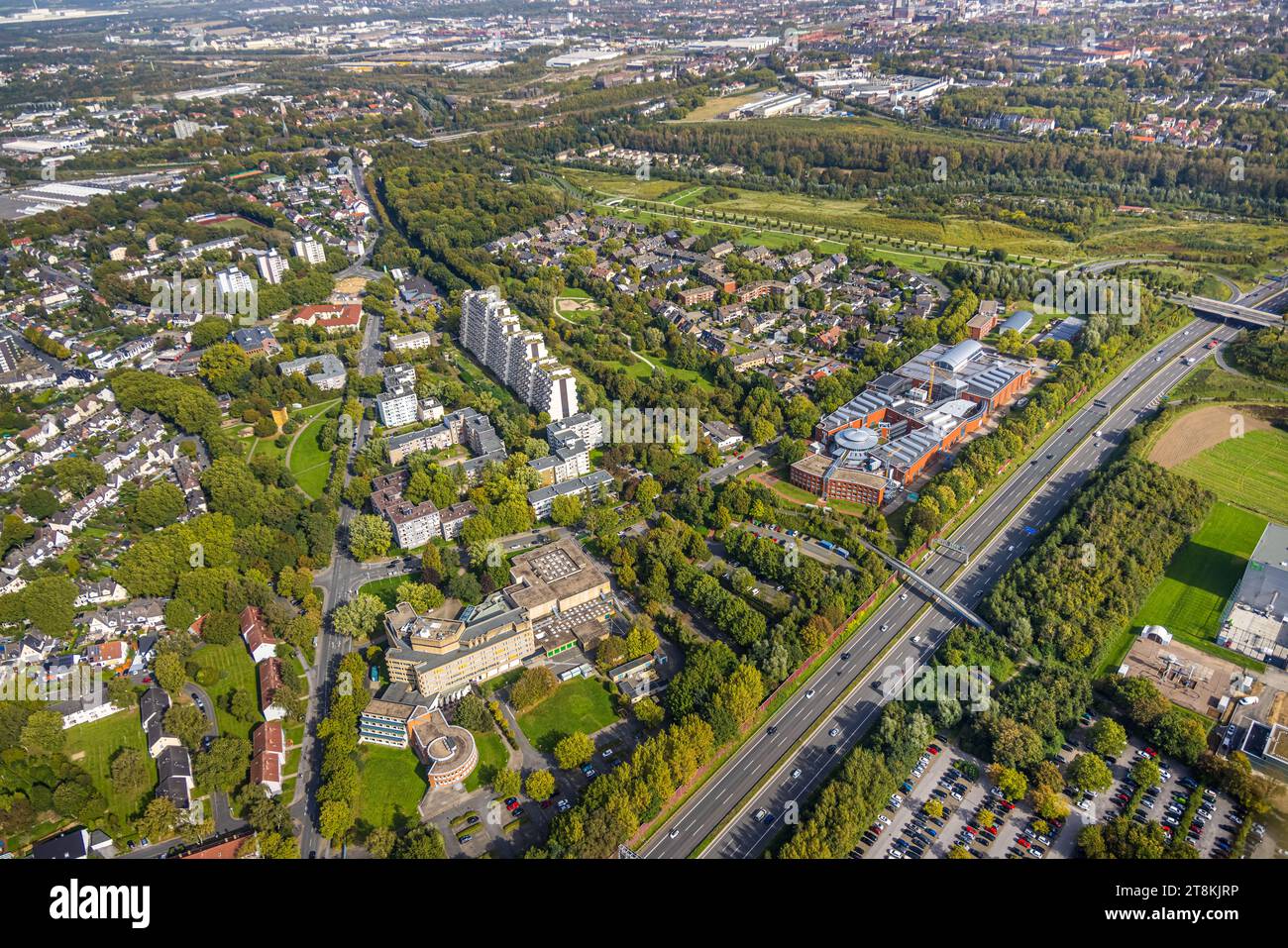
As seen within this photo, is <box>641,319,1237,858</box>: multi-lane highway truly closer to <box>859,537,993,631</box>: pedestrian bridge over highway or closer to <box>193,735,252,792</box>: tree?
<box>859,537,993,631</box>: pedestrian bridge over highway

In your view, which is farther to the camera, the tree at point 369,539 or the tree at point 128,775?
the tree at point 369,539

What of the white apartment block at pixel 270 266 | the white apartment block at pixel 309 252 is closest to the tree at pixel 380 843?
the white apartment block at pixel 270 266

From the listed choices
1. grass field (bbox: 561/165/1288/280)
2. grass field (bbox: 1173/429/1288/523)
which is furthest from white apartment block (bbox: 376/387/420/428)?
grass field (bbox: 561/165/1288/280)

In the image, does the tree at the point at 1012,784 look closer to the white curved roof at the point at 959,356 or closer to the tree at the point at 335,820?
the tree at the point at 335,820

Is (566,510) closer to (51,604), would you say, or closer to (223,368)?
(51,604)

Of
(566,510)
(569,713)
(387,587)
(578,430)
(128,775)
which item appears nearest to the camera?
(128,775)

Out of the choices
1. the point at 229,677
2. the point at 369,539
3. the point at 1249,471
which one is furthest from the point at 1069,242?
the point at 229,677
